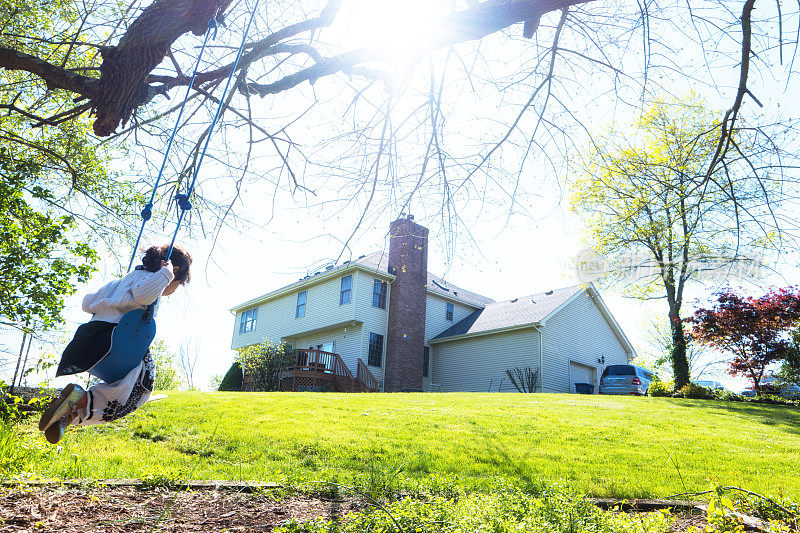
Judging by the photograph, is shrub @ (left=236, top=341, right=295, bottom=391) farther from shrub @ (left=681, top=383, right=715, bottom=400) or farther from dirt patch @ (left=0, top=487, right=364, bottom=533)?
dirt patch @ (left=0, top=487, right=364, bottom=533)

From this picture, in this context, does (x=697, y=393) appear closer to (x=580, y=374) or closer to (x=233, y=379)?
(x=580, y=374)

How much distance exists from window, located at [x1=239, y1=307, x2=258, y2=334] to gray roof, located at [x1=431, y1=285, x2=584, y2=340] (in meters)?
10.3

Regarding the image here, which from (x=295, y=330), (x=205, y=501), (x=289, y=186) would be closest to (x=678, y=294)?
(x=295, y=330)

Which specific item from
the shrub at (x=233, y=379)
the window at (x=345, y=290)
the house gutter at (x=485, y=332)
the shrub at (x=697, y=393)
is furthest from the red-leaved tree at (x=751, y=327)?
the shrub at (x=233, y=379)

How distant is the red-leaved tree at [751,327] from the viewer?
16156mm

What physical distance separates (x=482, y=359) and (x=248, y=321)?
13.3 m

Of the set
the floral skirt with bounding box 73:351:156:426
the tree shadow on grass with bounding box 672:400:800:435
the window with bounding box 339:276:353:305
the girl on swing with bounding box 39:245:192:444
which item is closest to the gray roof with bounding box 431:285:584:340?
the window with bounding box 339:276:353:305

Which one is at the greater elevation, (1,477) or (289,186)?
(289,186)

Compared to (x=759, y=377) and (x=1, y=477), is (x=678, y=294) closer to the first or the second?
(x=759, y=377)

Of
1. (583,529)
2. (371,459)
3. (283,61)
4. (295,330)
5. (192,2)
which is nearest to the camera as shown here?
→ (583,529)

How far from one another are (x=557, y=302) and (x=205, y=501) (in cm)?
2101

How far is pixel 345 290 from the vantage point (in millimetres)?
23156

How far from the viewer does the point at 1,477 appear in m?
4.30

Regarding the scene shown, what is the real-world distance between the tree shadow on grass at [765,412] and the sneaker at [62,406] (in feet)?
36.9
